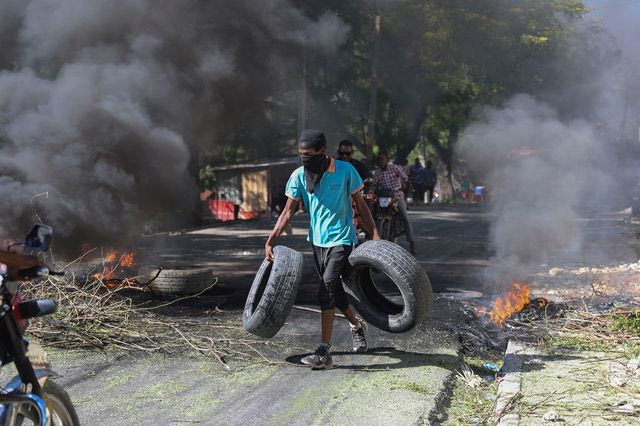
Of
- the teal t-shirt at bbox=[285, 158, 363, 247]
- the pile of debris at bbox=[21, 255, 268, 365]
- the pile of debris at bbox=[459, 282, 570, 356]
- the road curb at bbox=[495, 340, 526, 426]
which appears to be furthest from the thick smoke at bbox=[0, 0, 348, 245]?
the road curb at bbox=[495, 340, 526, 426]

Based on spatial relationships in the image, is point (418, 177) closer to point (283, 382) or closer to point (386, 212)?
point (386, 212)

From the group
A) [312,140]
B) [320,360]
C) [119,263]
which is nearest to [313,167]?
[312,140]

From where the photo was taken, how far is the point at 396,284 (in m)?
5.78

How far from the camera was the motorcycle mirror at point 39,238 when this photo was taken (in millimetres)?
3064

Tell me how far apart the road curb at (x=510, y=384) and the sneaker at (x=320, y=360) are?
124 cm

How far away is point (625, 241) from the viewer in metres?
16.1

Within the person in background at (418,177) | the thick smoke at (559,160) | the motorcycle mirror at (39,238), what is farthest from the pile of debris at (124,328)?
the person in background at (418,177)

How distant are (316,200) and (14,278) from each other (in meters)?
2.98

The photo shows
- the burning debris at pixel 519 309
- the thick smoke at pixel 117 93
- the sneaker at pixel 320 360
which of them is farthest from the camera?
the thick smoke at pixel 117 93

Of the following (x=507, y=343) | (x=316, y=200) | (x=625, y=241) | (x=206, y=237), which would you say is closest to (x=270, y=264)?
(x=316, y=200)

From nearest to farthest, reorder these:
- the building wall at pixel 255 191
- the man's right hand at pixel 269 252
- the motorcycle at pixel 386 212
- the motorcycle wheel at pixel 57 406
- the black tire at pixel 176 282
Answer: the motorcycle wheel at pixel 57 406 → the man's right hand at pixel 269 252 → the black tire at pixel 176 282 → the motorcycle at pixel 386 212 → the building wall at pixel 255 191

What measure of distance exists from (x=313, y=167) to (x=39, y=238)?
298cm

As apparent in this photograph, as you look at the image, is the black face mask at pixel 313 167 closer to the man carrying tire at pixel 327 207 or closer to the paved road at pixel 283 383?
the man carrying tire at pixel 327 207

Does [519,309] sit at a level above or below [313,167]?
below
